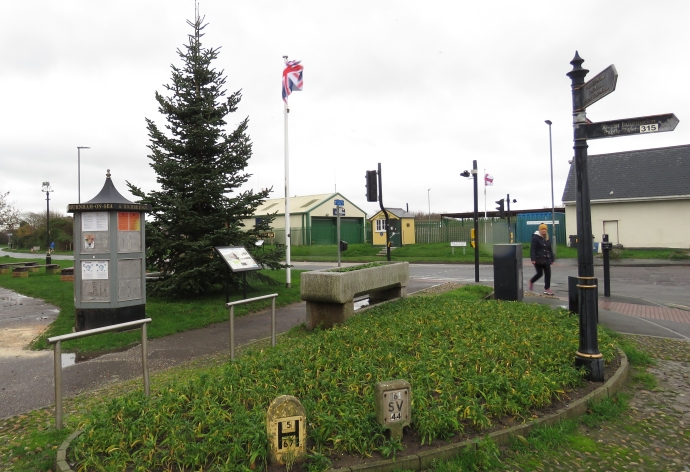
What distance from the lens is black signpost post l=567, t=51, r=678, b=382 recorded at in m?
5.23

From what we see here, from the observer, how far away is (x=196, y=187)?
38.8 feet

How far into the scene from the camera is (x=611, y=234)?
31016 millimetres

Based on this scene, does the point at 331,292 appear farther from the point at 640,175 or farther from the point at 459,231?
the point at 640,175

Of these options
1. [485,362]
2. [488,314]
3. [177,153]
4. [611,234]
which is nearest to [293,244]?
[611,234]

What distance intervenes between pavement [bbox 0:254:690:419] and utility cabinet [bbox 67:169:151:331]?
1.12m

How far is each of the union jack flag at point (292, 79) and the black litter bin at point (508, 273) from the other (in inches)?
310

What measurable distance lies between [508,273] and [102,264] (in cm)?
857

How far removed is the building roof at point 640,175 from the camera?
1156 inches

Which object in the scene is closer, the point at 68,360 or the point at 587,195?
the point at 587,195

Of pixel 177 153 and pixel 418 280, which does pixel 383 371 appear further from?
pixel 418 280

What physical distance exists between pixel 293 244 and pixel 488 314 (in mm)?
37442

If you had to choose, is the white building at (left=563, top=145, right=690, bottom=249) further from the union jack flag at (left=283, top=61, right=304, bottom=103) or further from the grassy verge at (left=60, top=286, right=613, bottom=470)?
the grassy verge at (left=60, top=286, right=613, bottom=470)

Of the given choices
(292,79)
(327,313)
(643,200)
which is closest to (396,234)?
(643,200)

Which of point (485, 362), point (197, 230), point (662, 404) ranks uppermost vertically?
point (197, 230)
